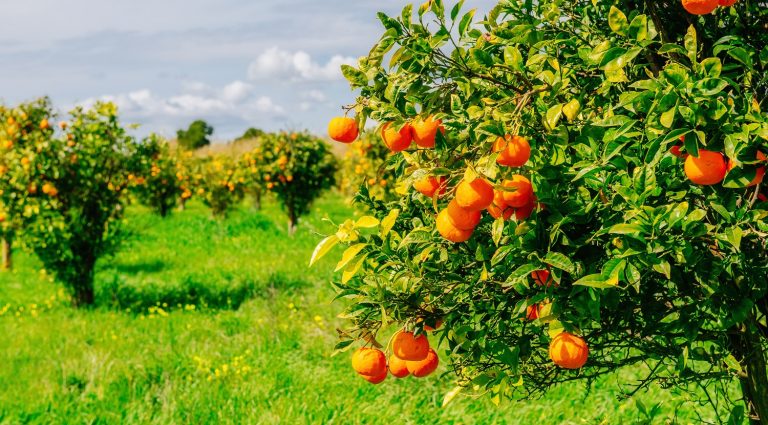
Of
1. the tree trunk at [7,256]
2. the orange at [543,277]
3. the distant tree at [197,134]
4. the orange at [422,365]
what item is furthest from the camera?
the distant tree at [197,134]

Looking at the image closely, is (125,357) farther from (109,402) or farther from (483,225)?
(483,225)

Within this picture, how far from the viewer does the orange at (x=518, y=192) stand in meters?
1.75

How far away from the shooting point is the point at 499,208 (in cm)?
185

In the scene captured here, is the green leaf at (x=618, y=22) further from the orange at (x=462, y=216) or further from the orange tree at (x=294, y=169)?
the orange tree at (x=294, y=169)

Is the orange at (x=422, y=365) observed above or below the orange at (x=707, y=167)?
below

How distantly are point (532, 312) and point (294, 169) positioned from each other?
44.7 feet

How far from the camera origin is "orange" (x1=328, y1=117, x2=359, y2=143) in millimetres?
2061

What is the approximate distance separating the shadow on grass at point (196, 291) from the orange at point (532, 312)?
5.79m

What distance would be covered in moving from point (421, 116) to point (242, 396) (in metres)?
3.45

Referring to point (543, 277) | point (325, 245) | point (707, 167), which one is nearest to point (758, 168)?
point (707, 167)

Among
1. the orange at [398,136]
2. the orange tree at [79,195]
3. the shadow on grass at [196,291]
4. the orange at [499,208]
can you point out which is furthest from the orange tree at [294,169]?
the orange at [499,208]

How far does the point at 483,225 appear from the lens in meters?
2.12

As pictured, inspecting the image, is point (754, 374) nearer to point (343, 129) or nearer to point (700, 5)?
point (700, 5)

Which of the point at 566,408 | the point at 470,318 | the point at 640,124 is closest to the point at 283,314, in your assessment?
the point at 566,408
